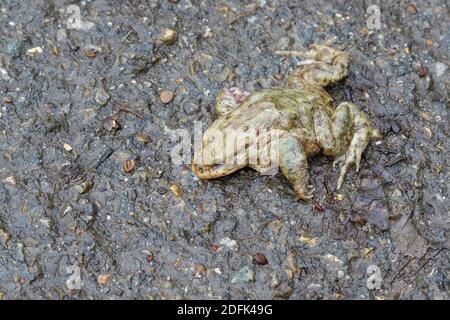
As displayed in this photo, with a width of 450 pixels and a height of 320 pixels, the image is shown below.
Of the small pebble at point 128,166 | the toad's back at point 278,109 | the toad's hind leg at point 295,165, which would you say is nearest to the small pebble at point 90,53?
the small pebble at point 128,166

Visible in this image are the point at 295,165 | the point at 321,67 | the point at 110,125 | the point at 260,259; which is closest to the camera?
the point at 260,259

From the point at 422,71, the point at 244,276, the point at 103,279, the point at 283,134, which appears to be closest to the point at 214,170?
the point at 283,134

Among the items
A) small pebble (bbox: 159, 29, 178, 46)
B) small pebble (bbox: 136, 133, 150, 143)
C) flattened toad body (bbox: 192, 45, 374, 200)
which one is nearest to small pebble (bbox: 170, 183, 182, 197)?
flattened toad body (bbox: 192, 45, 374, 200)

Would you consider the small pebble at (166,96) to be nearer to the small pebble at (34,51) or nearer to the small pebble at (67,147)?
the small pebble at (67,147)

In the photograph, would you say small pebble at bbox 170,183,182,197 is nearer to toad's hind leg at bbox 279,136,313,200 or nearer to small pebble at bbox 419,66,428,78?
toad's hind leg at bbox 279,136,313,200

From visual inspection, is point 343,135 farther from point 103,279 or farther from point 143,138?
point 103,279

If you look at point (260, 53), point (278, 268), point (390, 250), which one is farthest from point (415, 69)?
point (278, 268)
